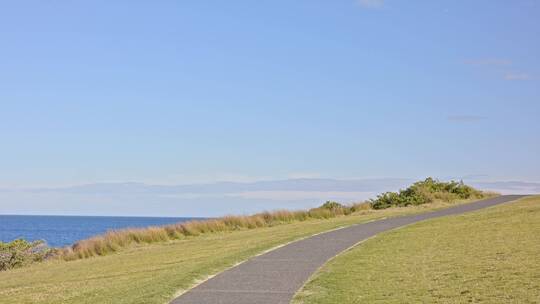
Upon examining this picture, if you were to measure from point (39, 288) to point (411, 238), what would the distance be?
35.9ft

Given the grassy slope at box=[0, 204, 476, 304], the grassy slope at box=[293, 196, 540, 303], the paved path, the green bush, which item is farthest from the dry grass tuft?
the grassy slope at box=[293, 196, 540, 303]

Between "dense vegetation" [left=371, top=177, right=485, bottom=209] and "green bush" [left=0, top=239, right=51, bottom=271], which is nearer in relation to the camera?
"green bush" [left=0, top=239, right=51, bottom=271]

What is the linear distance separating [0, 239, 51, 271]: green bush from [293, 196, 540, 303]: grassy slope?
596 inches

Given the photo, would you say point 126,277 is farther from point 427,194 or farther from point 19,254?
point 427,194

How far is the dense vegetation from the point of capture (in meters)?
42.6

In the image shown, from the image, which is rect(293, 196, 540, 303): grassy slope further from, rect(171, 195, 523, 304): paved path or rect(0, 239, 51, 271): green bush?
rect(0, 239, 51, 271): green bush

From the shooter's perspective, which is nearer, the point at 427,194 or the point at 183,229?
the point at 183,229

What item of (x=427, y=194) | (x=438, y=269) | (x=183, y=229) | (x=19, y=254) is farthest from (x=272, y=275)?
(x=427, y=194)

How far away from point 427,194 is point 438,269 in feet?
93.6

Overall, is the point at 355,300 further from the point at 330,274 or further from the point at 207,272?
the point at 207,272

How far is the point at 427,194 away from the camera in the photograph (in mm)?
43656

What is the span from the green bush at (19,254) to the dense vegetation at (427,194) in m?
19.6

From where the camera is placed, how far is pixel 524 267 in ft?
50.4

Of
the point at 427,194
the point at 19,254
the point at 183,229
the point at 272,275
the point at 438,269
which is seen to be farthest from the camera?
the point at 427,194
